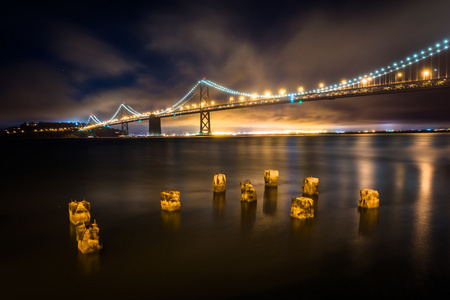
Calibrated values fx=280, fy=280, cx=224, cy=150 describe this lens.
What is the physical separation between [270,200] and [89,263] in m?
4.61

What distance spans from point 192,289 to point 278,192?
5402 mm

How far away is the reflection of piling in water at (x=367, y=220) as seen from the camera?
16.7 feet

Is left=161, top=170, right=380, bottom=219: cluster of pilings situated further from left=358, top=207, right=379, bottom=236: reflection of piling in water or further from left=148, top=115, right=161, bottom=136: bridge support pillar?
left=148, top=115, right=161, bottom=136: bridge support pillar

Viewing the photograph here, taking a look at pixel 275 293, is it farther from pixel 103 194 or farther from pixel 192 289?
pixel 103 194

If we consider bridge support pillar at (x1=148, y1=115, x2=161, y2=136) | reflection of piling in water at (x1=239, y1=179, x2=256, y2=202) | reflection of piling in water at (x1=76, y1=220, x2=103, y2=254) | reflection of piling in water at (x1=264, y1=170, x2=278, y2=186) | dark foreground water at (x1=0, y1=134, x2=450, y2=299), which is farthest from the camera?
bridge support pillar at (x1=148, y1=115, x2=161, y2=136)

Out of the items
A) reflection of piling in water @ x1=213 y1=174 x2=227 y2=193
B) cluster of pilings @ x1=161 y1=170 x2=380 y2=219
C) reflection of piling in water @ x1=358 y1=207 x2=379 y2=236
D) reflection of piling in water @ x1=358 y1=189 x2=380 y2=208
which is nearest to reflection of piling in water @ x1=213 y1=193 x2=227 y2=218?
reflection of piling in water @ x1=213 y1=174 x2=227 y2=193

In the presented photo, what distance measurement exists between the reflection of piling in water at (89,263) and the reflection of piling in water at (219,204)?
2.68 metres

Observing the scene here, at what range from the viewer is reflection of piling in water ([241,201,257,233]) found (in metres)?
5.30

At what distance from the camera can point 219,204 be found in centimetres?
704

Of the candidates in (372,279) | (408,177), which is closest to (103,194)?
(372,279)

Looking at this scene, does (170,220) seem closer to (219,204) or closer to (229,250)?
(219,204)

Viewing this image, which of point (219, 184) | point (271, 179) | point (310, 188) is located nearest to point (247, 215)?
point (219, 184)

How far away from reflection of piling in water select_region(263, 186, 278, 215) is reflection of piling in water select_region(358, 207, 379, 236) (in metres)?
1.76

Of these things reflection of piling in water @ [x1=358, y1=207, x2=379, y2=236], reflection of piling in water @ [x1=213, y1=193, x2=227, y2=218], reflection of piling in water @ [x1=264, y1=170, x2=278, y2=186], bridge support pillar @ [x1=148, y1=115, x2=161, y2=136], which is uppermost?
bridge support pillar @ [x1=148, y1=115, x2=161, y2=136]
